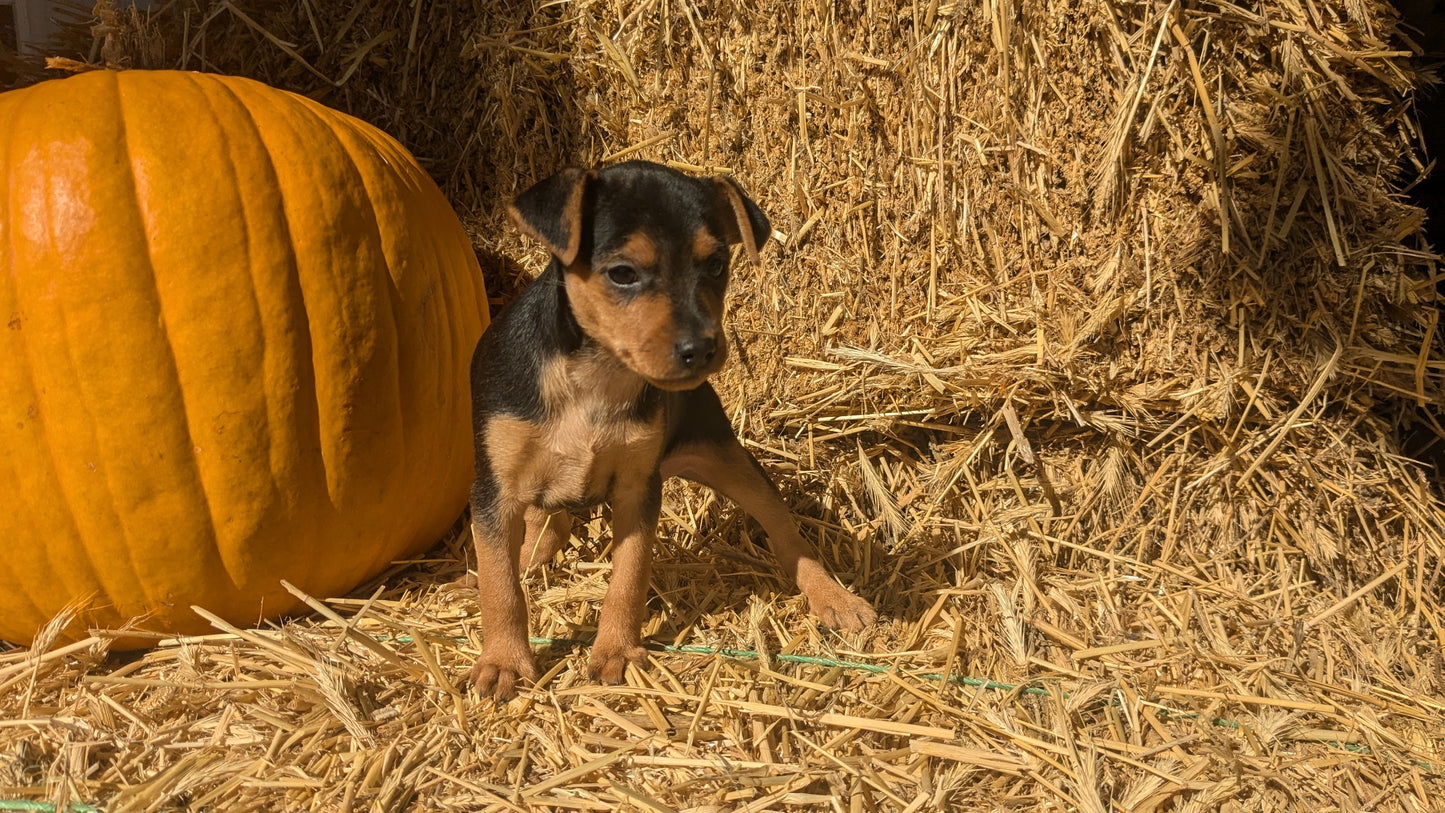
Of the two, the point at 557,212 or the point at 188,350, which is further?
the point at 188,350

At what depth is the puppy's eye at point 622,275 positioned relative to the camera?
10.5ft

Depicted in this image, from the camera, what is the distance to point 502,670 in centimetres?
338

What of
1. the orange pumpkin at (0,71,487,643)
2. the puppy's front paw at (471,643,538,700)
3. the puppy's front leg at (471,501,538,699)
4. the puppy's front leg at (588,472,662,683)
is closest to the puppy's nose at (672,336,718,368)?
the puppy's front leg at (588,472,662,683)

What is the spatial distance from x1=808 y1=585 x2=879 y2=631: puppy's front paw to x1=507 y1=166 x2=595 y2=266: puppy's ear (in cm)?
175

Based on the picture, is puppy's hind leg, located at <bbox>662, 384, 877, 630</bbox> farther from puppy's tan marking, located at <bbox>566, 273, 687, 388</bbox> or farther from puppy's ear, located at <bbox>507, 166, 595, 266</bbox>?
puppy's ear, located at <bbox>507, 166, 595, 266</bbox>

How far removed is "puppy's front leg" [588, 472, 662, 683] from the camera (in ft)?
11.6

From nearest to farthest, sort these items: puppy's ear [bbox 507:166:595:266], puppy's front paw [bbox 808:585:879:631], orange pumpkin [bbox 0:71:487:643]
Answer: puppy's ear [bbox 507:166:595:266], orange pumpkin [bbox 0:71:487:643], puppy's front paw [bbox 808:585:879:631]

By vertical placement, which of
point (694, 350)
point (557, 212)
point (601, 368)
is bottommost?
point (601, 368)

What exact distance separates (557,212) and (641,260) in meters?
0.31

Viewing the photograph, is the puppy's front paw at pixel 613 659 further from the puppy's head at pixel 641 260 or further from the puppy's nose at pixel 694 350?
the puppy's nose at pixel 694 350

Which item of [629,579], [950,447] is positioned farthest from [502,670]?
[950,447]

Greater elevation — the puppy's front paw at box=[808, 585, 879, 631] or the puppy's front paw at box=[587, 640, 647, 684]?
the puppy's front paw at box=[587, 640, 647, 684]

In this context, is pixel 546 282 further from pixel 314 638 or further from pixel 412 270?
pixel 314 638

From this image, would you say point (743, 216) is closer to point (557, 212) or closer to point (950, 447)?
point (557, 212)
